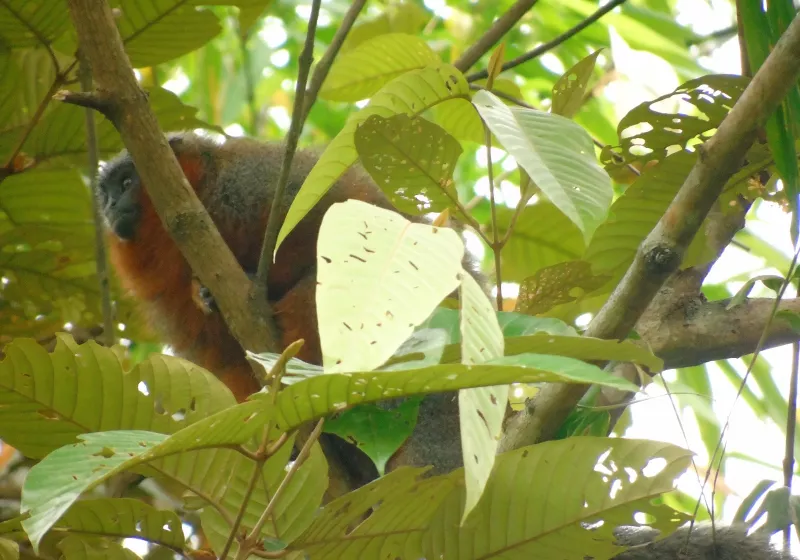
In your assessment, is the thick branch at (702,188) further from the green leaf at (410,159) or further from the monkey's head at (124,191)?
the monkey's head at (124,191)

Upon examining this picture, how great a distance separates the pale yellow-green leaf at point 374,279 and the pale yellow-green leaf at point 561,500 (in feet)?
1.39

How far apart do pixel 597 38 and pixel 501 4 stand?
449 millimetres

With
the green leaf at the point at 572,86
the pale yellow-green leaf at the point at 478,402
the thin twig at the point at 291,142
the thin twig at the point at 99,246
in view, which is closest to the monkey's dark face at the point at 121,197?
the thin twig at the point at 99,246

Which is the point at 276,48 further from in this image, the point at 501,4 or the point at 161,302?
the point at 161,302

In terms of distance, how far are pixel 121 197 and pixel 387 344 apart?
7.31 feet

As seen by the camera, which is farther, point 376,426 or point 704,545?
point 704,545

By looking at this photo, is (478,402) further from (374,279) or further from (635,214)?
(635,214)

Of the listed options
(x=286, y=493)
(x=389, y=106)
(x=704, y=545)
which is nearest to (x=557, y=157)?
(x=389, y=106)

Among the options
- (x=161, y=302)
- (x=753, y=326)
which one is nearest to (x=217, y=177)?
(x=161, y=302)

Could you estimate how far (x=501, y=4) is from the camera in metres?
3.38

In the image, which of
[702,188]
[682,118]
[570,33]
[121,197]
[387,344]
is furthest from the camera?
[121,197]

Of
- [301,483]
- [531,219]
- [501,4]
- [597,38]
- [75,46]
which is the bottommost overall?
[301,483]

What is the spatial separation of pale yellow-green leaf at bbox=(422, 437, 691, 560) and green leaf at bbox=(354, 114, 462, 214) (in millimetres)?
605

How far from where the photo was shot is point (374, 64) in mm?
2078
